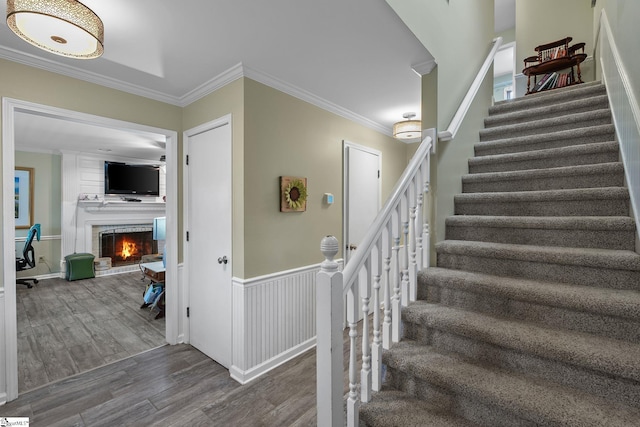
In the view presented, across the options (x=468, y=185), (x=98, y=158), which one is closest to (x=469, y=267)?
(x=468, y=185)

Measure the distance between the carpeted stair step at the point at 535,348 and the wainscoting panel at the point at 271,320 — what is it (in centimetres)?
125

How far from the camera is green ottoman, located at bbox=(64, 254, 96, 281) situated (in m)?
5.23

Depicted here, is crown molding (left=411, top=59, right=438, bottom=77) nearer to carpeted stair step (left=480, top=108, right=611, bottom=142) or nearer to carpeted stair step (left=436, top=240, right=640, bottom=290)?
carpeted stair step (left=480, top=108, right=611, bottom=142)

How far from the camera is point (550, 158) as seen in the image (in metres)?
2.17

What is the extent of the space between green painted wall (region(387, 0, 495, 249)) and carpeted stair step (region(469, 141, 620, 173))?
0.17m

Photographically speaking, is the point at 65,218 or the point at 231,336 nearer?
the point at 231,336

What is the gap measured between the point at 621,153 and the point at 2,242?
414 centimetres

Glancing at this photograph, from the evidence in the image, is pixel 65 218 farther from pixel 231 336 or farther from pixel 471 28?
pixel 471 28

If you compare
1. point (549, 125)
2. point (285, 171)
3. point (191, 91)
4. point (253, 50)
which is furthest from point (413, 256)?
point (191, 91)

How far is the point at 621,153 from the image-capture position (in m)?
1.82

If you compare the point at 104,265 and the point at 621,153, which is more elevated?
the point at 621,153

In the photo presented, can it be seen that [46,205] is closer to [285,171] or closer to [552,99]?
[285,171]

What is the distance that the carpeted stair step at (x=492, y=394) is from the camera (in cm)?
100

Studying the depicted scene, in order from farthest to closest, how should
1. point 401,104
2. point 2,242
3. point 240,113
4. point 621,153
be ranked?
point 401,104, point 240,113, point 2,242, point 621,153
